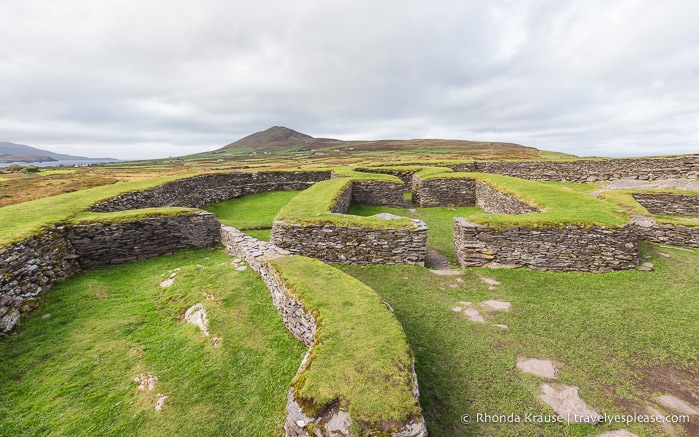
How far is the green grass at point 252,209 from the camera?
17.1m

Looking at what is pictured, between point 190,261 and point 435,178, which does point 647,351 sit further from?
point 435,178

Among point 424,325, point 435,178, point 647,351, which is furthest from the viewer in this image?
point 435,178

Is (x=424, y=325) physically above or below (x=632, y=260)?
below

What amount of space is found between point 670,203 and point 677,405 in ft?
57.7

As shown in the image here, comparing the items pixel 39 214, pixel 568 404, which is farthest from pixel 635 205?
pixel 39 214

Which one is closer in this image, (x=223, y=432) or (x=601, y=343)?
(x=223, y=432)

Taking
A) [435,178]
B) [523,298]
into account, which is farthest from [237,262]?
[435,178]

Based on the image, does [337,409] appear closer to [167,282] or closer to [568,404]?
[568,404]

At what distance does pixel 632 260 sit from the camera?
34.2 ft

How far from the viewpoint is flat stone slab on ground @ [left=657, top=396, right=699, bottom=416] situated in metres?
5.19

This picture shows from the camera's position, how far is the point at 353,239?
11602 millimetres

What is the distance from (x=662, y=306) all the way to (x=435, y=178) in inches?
619

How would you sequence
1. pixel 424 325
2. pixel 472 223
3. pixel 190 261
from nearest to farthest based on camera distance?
1. pixel 424 325
2. pixel 472 223
3. pixel 190 261

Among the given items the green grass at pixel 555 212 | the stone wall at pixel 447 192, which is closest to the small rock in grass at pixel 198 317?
the green grass at pixel 555 212
